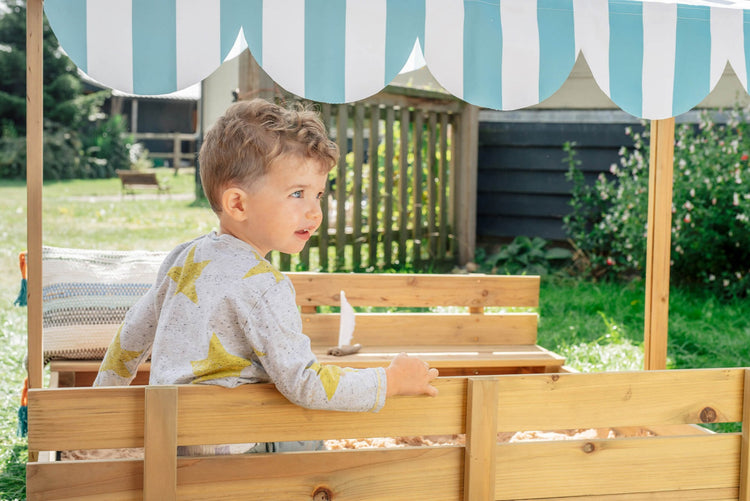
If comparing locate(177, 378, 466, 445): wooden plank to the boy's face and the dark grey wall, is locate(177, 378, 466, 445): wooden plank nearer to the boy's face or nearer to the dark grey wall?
the boy's face

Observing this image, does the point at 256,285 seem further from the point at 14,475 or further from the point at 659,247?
the point at 659,247

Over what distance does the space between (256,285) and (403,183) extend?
5476mm

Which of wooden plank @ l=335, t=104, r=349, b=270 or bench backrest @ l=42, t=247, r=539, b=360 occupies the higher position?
wooden plank @ l=335, t=104, r=349, b=270

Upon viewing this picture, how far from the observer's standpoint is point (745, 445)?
219 centimetres

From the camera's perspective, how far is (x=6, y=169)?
18.2 meters

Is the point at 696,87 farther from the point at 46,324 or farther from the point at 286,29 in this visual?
the point at 46,324

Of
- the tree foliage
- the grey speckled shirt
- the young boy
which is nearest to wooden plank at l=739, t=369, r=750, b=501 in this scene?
the young boy

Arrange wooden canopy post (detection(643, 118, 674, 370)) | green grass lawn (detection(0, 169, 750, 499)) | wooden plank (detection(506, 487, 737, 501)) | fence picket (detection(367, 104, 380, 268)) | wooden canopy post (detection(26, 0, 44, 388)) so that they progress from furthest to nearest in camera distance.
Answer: fence picket (detection(367, 104, 380, 268)) → green grass lawn (detection(0, 169, 750, 499)) → wooden canopy post (detection(643, 118, 674, 370)) → wooden canopy post (detection(26, 0, 44, 388)) → wooden plank (detection(506, 487, 737, 501))

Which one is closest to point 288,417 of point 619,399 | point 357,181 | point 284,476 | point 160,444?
point 284,476

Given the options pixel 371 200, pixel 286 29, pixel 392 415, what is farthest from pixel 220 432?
pixel 371 200

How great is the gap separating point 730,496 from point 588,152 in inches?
225

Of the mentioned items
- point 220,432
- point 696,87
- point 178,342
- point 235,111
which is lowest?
point 220,432

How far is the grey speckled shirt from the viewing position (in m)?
1.82

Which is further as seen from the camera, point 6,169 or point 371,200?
point 6,169
